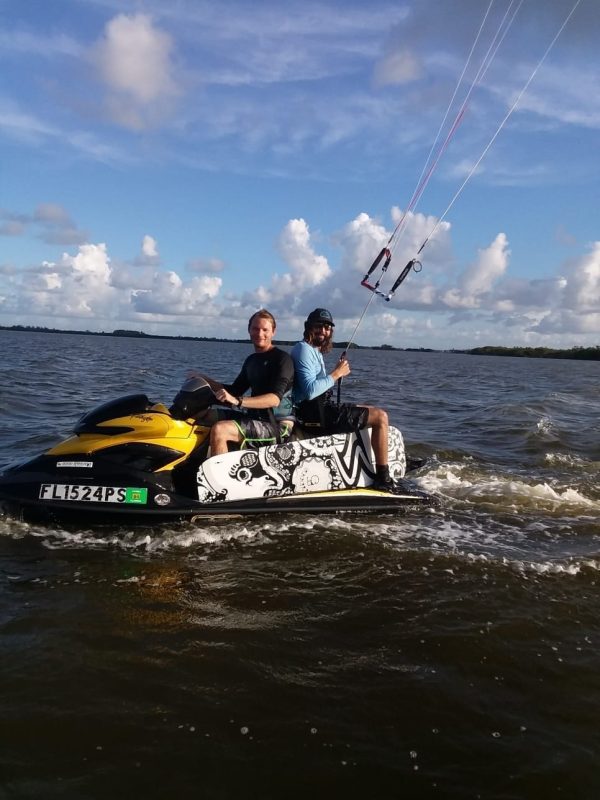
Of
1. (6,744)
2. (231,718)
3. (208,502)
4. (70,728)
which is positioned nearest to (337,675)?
(231,718)

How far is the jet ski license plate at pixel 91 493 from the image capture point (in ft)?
17.6

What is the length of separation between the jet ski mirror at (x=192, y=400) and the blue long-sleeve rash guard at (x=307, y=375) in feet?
3.26

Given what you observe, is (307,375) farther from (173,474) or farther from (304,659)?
(304,659)

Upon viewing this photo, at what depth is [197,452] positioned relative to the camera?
19.7ft

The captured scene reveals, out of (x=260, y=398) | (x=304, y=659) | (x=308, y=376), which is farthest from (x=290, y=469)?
(x=304, y=659)

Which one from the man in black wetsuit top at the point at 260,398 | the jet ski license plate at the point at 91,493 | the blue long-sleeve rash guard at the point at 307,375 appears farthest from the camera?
the blue long-sleeve rash guard at the point at 307,375

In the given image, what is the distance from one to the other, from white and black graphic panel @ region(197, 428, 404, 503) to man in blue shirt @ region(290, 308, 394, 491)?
0.40ft

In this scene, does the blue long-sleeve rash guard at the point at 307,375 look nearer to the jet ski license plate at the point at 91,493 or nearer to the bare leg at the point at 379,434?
the bare leg at the point at 379,434

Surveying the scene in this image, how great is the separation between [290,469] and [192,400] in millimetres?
1201

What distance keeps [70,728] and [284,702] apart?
1.04 metres

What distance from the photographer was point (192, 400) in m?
6.00

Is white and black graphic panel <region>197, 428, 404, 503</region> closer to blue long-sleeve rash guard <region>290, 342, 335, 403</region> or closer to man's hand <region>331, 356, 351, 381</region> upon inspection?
blue long-sleeve rash guard <region>290, 342, 335, 403</region>

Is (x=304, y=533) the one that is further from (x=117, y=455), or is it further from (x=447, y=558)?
(x=117, y=455)

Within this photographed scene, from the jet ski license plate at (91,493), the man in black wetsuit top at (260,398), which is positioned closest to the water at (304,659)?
the jet ski license plate at (91,493)
